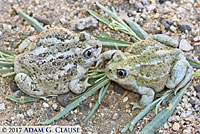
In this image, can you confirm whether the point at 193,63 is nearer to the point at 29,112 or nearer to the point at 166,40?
the point at 166,40

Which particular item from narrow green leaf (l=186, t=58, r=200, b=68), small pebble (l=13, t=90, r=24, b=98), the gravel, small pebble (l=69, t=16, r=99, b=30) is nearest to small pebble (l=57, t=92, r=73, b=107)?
the gravel

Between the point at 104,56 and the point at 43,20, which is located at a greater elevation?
the point at 43,20

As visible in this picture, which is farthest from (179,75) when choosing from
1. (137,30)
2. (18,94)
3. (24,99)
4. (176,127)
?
(18,94)

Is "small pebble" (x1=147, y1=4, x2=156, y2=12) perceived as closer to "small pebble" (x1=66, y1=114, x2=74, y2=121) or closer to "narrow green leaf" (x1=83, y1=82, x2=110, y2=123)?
"narrow green leaf" (x1=83, y1=82, x2=110, y2=123)

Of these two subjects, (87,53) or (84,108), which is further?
(84,108)

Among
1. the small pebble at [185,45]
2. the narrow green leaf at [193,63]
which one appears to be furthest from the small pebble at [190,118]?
the small pebble at [185,45]

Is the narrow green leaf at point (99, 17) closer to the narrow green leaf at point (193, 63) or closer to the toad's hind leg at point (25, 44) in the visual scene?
the toad's hind leg at point (25, 44)
